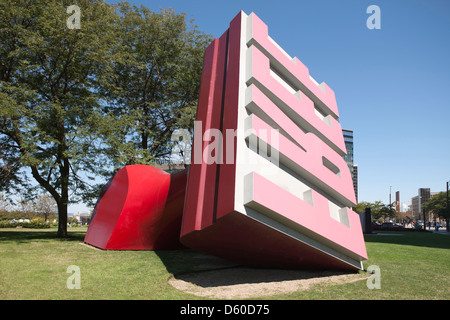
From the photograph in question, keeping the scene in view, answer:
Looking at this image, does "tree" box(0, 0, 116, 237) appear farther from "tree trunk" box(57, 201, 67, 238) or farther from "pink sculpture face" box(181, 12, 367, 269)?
"pink sculpture face" box(181, 12, 367, 269)

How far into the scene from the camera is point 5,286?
591cm

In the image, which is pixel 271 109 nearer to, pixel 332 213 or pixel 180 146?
pixel 332 213

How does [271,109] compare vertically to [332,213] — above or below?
above

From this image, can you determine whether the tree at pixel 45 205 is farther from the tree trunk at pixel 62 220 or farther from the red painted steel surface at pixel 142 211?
the red painted steel surface at pixel 142 211

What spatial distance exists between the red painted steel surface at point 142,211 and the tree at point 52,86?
205 inches

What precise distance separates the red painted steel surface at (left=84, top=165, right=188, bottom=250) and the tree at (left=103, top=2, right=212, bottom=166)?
10.5m

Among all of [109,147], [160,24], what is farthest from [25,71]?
[160,24]

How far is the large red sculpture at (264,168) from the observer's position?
6.31 m

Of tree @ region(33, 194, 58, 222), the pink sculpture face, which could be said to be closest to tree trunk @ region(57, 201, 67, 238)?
the pink sculpture face

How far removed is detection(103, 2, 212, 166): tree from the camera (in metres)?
23.2

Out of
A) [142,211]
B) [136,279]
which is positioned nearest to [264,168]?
[136,279]

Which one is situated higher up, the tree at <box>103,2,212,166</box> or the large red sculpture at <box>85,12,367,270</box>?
the tree at <box>103,2,212,166</box>
